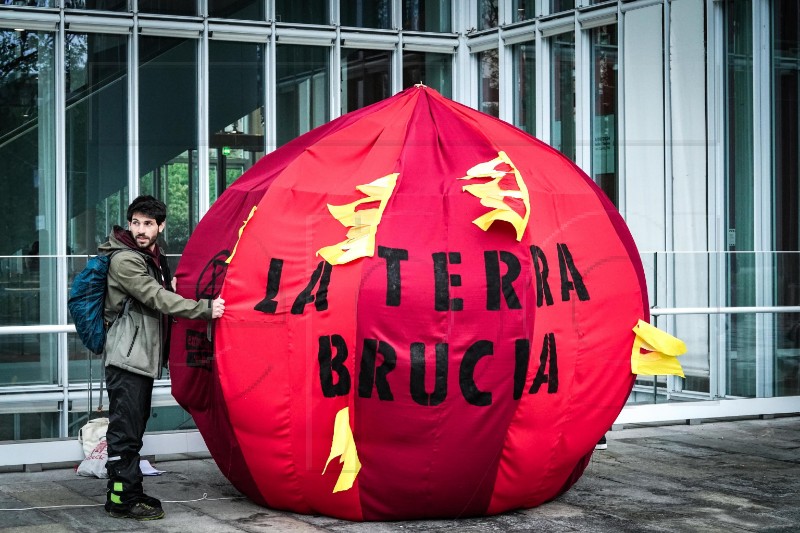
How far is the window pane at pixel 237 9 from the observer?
15.1 meters

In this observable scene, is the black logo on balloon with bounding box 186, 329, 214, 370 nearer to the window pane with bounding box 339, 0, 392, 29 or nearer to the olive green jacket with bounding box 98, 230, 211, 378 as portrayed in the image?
the olive green jacket with bounding box 98, 230, 211, 378

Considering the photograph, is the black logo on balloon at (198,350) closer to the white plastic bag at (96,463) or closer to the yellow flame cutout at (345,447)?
the yellow flame cutout at (345,447)

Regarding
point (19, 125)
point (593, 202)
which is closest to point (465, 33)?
point (19, 125)

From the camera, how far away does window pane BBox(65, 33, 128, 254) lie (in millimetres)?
14172

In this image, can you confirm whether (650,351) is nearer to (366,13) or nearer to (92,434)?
(92,434)

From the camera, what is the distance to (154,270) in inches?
267

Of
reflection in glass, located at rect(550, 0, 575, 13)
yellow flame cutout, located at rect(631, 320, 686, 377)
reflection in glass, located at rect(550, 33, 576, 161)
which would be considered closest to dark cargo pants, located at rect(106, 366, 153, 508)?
yellow flame cutout, located at rect(631, 320, 686, 377)

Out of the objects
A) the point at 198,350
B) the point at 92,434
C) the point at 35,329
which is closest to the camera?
the point at 198,350

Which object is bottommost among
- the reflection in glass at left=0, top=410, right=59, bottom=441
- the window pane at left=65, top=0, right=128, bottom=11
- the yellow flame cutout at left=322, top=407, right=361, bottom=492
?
the reflection in glass at left=0, top=410, right=59, bottom=441

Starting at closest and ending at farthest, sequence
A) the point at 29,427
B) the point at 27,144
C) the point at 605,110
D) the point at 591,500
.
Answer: the point at 591,500
the point at 29,427
the point at 27,144
the point at 605,110

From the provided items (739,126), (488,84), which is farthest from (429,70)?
(739,126)

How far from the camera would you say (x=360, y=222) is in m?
6.35

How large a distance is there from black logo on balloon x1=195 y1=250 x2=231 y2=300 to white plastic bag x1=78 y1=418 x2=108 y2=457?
5.87 feet

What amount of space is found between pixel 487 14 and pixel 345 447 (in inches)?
458
